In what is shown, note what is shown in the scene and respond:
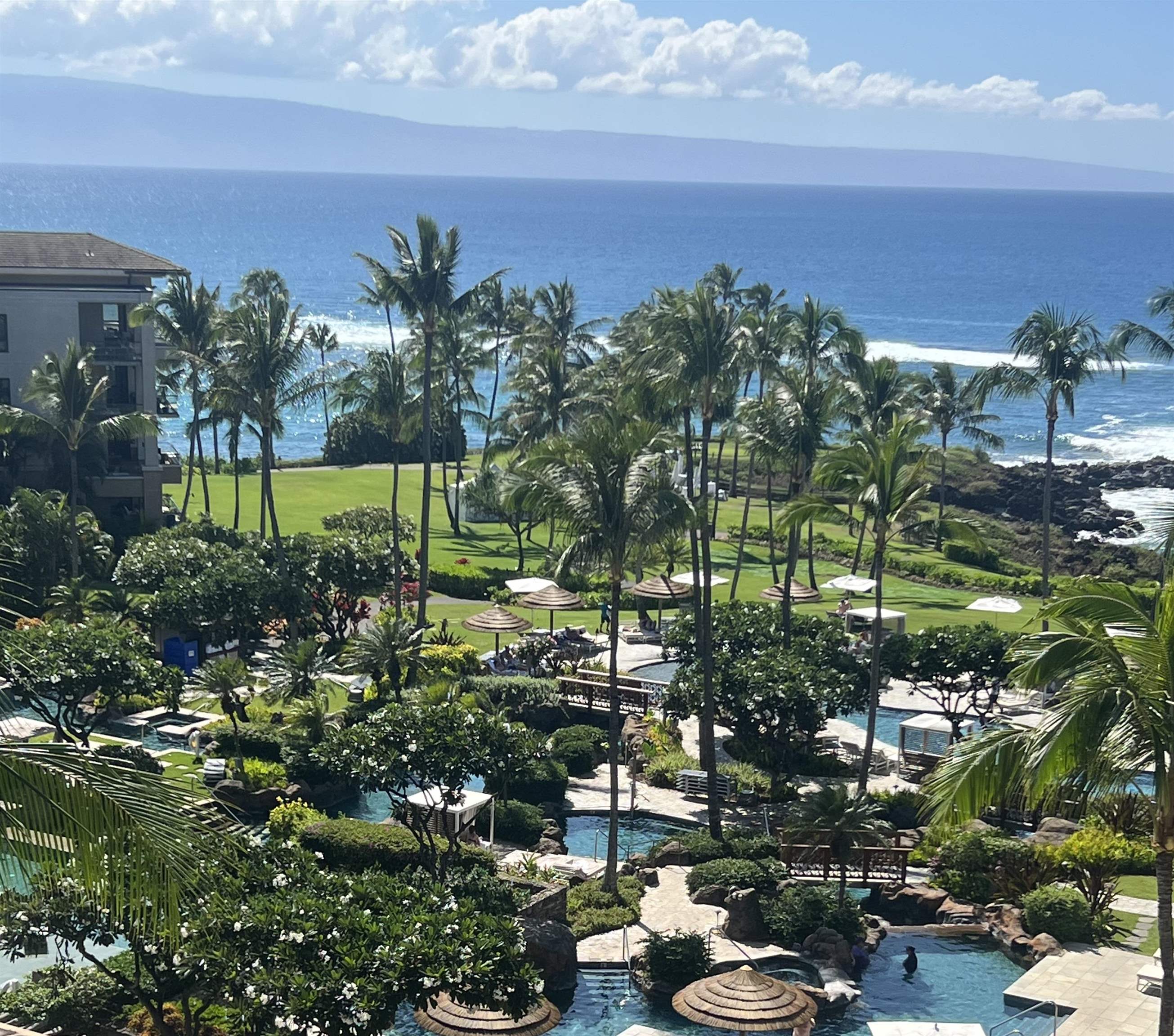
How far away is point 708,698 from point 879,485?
651 cm

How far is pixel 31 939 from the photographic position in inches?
729

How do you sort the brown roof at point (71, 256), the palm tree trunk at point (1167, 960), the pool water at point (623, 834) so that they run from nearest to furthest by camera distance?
1. the palm tree trunk at point (1167, 960)
2. the pool water at point (623, 834)
3. the brown roof at point (71, 256)

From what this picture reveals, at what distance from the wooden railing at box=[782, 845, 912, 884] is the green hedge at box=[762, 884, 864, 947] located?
5.56 feet

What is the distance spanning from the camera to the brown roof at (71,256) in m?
58.2

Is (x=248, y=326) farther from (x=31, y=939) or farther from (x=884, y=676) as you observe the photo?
(x=31, y=939)

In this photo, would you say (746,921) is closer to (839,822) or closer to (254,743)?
(839,822)

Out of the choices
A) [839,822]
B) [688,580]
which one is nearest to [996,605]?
[688,580]

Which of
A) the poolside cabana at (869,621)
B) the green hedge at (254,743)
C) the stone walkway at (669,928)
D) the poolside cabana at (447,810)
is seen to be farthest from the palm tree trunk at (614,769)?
the poolside cabana at (869,621)

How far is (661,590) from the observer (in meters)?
48.1

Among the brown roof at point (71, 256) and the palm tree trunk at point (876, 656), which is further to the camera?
the brown roof at point (71, 256)

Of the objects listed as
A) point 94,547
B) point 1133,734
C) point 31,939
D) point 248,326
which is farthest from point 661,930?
point 94,547

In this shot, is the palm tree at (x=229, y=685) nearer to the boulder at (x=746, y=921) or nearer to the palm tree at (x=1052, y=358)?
the boulder at (x=746, y=921)

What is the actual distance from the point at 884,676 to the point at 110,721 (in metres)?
20.2

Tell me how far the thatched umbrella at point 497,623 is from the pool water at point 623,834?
35.0ft
